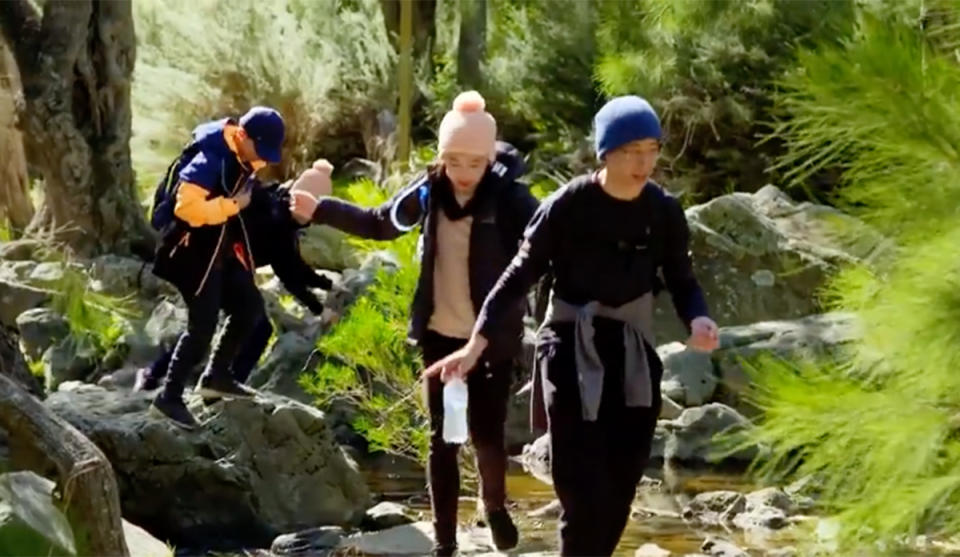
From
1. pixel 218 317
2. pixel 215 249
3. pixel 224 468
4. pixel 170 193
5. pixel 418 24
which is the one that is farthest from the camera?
pixel 418 24

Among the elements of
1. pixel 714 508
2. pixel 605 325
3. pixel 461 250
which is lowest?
pixel 714 508

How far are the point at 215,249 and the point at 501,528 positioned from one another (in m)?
1.54

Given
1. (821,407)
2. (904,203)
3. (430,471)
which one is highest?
(904,203)

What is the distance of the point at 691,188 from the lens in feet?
43.7

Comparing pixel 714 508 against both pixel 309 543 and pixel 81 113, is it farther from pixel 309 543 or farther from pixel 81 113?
pixel 81 113

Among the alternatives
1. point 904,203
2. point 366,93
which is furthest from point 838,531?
point 366,93

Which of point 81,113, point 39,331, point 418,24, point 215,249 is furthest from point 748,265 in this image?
point 418,24

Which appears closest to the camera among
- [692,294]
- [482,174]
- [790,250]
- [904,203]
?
[904,203]

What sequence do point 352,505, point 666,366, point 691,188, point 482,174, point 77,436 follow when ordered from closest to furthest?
point 77,436 < point 482,174 < point 352,505 < point 666,366 < point 691,188

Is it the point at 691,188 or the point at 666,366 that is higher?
the point at 691,188

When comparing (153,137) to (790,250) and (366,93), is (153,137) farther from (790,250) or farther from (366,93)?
(790,250)

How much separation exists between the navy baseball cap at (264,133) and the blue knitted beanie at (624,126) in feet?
6.42

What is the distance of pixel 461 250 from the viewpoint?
4.79 metres

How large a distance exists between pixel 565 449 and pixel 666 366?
5576 mm
